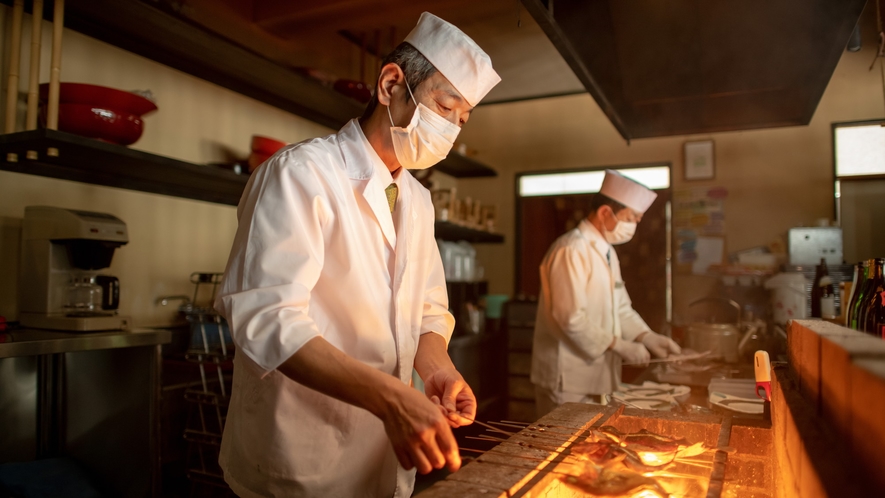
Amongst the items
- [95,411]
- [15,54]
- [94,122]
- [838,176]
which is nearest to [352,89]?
[94,122]

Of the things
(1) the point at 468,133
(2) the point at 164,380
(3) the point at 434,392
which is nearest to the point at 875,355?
(3) the point at 434,392

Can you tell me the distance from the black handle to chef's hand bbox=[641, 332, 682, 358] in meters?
2.70

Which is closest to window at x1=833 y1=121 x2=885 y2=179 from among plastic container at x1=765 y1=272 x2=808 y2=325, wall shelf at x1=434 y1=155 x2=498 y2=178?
plastic container at x1=765 y1=272 x2=808 y2=325

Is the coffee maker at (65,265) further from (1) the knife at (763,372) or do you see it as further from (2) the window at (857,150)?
(2) the window at (857,150)

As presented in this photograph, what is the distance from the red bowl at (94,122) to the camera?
223 centimetres

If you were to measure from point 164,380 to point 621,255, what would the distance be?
393cm

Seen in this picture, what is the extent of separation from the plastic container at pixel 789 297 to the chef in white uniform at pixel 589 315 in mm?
989

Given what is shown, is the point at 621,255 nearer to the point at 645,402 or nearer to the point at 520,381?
the point at 520,381

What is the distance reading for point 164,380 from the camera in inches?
109

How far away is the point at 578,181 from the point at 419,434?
5001 millimetres

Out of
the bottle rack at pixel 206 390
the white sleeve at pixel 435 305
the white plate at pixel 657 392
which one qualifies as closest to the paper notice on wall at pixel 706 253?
the white plate at pixel 657 392

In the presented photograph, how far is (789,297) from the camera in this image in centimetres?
376

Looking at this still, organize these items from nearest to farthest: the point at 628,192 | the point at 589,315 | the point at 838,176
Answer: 1. the point at 589,315
2. the point at 628,192
3. the point at 838,176

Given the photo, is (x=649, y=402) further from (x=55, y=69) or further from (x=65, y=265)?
(x=55, y=69)
